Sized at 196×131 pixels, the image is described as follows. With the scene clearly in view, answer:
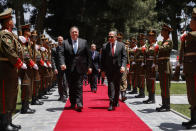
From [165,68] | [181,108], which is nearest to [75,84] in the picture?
[165,68]

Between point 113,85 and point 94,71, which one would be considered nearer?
point 113,85

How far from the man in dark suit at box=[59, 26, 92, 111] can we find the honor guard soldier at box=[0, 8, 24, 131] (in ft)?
9.48

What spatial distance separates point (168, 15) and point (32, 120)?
3294 cm

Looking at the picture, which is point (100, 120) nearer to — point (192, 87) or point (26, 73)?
point (192, 87)

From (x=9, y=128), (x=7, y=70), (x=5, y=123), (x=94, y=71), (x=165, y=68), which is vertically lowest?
(x=9, y=128)

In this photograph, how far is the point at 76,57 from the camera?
9.46 m

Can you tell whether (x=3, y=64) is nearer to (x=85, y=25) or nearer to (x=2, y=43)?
(x=2, y=43)

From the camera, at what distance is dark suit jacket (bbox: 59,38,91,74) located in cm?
946

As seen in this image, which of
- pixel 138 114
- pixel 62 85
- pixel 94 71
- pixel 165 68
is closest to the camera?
pixel 138 114

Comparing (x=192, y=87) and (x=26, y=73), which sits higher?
(x=26, y=73)

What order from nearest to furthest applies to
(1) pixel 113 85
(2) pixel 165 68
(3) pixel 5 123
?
(3) pixel 5 123, (2) pixel 165 68, (1) pixel 113 85

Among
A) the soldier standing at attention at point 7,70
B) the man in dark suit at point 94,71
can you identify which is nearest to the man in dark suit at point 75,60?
the soldier standing at attention at point 7,70

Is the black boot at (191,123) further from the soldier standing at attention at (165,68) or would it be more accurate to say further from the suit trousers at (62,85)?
the suit trousers at (62,85)

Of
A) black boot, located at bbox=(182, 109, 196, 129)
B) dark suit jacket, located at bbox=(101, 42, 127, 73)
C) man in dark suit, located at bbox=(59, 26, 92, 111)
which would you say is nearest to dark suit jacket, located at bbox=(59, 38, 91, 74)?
man in dark suit, located at bbox=(59, 26, 92, 111)
